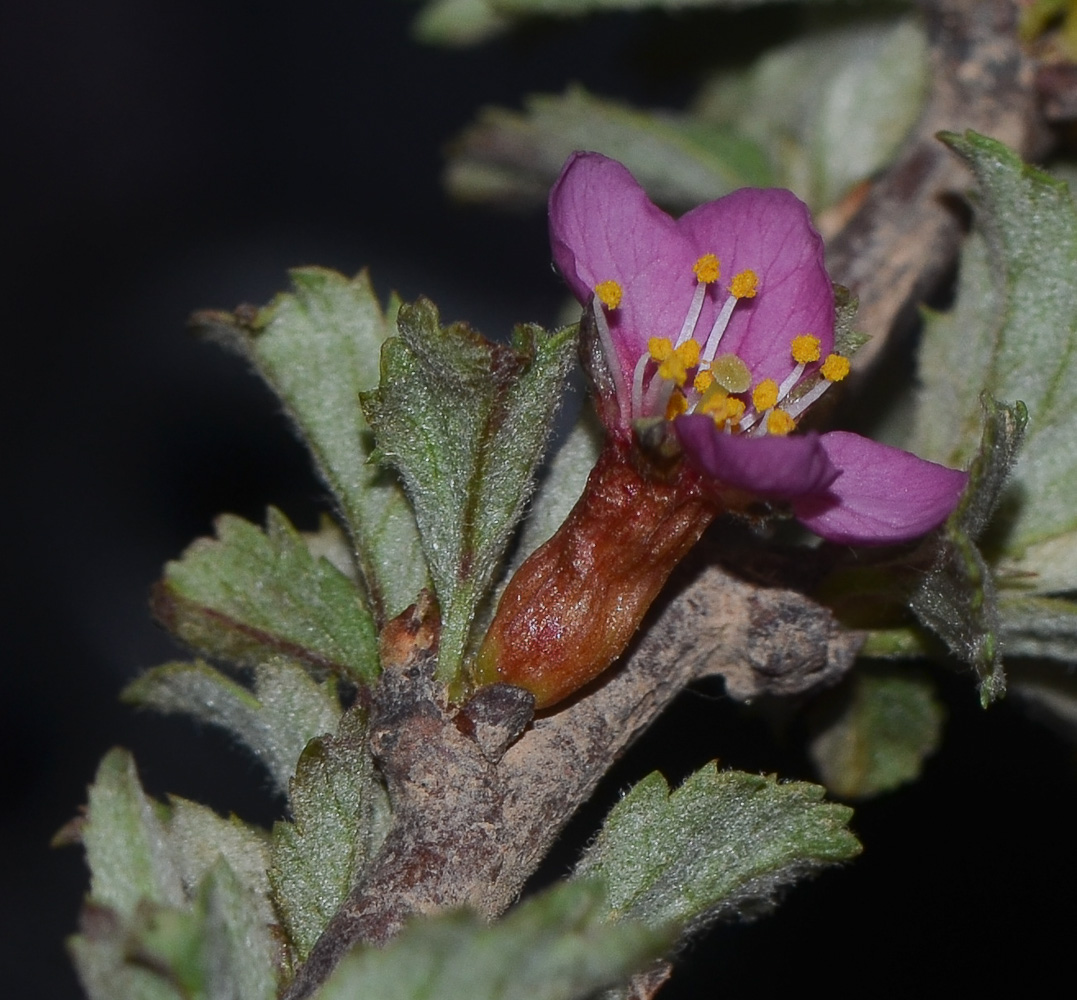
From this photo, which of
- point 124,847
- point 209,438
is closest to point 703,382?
point 124,847

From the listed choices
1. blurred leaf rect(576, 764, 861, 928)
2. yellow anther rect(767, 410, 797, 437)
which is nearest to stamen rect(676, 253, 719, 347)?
yellow anther rect(767, 410, 797, 437)

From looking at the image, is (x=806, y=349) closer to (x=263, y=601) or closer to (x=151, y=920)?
(x=263, y=601)

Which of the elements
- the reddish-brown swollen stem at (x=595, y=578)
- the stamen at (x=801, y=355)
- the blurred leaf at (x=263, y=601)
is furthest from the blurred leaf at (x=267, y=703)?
the stamen at (x=801, y=355)

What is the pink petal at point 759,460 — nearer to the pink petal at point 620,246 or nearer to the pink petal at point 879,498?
the pink petal at point 879,498

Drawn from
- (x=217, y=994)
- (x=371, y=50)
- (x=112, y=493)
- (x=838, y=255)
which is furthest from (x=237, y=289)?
(x=217, y=994)

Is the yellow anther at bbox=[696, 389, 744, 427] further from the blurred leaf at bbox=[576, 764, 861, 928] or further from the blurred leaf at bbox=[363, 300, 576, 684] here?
the blurred leaf at bbox=[576, 764, 861, 928]

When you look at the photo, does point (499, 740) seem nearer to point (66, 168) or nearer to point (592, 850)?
point (592, 850)

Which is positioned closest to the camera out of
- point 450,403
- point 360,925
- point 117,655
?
point 360,925
